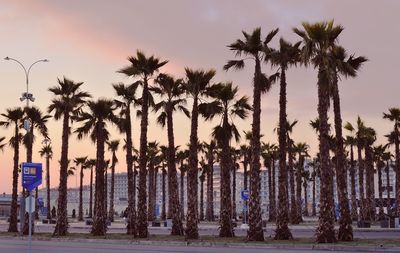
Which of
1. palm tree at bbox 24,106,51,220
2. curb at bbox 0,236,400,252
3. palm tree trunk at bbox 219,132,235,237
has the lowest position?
curb at bbox 0,236,400,252

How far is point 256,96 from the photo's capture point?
34.7 m

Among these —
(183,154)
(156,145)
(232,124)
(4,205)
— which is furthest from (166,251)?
(4,205)

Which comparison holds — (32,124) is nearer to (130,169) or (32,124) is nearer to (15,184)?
(15,184)

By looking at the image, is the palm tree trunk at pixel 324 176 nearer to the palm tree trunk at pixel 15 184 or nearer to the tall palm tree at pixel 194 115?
the tall palm tree at pixel 194 115

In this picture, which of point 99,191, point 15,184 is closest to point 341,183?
point 99,191

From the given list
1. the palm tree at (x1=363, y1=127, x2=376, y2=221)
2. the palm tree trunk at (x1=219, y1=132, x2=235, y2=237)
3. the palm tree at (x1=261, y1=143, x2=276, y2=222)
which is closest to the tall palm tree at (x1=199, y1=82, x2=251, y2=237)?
the palm tree trunk at (x1=219, y1=132, x2=235, y2=237)

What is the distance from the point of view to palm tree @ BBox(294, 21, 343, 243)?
30.3 metres

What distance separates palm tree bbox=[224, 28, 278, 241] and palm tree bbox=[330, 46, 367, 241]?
167 inches

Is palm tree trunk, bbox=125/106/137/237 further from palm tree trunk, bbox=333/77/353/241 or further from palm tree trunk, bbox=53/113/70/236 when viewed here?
palm tree trunk, bbox=333/77/353/241

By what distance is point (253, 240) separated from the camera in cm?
3291

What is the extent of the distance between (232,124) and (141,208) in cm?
815

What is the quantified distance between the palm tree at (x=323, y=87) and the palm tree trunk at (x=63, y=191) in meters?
20.4

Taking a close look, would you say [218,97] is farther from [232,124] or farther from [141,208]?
[141,208]

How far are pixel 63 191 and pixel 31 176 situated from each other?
793 inches
